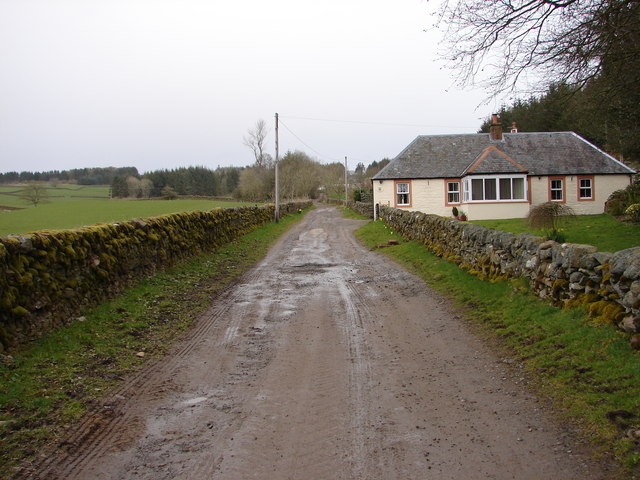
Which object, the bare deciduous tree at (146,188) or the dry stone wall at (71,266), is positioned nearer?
the dry stone wall at (71,266)

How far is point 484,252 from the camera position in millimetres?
10734

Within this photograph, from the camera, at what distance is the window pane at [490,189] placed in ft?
103

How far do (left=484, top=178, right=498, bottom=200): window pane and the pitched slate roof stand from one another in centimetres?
80

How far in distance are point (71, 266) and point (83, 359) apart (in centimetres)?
219

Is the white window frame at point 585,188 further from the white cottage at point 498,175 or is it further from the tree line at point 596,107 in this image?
the tree line at point 596,107

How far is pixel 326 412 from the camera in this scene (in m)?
4.82

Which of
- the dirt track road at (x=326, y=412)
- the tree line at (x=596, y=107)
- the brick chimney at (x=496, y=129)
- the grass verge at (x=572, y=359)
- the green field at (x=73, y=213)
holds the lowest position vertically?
the dirt track road at (x=326, y=412)

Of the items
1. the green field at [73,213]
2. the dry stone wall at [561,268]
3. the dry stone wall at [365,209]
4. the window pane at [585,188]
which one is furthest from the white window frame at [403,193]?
the dry stone wall at [561,268]

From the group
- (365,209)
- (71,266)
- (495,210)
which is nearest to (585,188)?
(495,210)

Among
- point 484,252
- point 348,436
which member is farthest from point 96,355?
point 484,252

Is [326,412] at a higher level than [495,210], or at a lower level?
lower

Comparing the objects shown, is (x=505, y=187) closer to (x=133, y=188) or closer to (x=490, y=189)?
(x=490, y=189)

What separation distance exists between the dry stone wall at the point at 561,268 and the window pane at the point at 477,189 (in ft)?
64.9

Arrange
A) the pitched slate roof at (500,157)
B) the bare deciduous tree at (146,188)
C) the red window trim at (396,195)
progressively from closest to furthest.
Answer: the pitched slate roof at (500,157)
the red window trim at (396,195)
the bare deciduous tree at (146,188)
